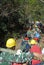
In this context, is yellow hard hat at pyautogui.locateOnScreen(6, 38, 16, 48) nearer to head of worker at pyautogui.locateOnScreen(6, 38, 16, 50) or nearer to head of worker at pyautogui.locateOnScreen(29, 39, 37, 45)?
head of worker at pyautogui.locateOnScreen(6, 38, 16, 50)

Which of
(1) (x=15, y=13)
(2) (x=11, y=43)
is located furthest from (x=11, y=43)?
(1) (x=15, y=13)

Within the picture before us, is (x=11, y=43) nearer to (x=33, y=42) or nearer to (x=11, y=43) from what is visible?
(x=11, y=43)

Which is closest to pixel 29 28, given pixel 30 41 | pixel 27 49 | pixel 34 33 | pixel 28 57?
pixel 34 33

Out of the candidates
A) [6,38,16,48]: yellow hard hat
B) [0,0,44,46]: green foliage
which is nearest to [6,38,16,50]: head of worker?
[6,38,16,48]: yellow hard hat

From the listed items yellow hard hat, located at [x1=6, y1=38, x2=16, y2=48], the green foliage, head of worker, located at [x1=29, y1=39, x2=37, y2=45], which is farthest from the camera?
the green foliage

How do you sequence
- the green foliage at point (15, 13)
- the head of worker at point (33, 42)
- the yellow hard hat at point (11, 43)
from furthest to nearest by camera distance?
the green foliage at point (15, 13) → the yellow hard hat at point (11, 43) → the head of worker at point (33, 42)

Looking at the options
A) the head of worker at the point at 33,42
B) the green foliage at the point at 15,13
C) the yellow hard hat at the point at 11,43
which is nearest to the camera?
the head of worker at the point at 33,42

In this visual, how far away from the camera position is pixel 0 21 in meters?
7.55

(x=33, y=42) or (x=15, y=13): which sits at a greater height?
(x=15, y=13)

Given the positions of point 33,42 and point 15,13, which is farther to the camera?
point 15,13

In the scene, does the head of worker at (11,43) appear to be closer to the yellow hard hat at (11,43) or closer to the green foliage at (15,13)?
the yellow hard hat at (11,43)

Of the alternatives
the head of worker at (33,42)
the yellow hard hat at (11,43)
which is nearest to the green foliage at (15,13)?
the yellow hard hat at (11,43)

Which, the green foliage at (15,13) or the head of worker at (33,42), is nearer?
the head of worker at (33,42)

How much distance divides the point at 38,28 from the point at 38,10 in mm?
788
